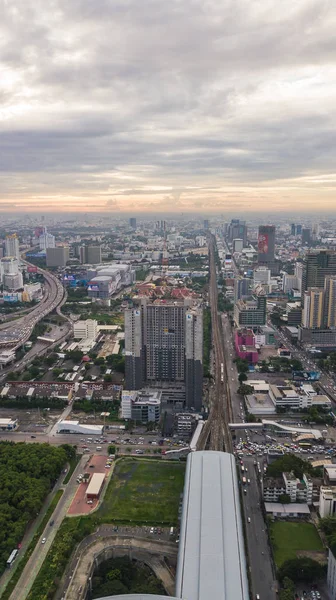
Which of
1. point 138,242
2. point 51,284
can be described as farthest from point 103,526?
point 138,242

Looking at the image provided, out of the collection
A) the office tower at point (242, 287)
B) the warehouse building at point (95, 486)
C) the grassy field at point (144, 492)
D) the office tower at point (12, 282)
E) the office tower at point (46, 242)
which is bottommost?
the grassy field at point (144, 492)

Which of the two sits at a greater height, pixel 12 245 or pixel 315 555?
pixel 12 245

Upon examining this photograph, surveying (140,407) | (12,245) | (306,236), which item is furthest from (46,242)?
(140,407)

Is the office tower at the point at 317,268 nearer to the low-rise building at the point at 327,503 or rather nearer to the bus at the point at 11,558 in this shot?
the low-rise building at the point at 327,503

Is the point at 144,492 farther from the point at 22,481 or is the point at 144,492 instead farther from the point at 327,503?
the point at 327,503

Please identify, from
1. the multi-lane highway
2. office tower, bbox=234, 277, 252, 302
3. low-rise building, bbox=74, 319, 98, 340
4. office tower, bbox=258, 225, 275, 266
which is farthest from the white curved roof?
office tower, bbox=258, 225, 275, 266

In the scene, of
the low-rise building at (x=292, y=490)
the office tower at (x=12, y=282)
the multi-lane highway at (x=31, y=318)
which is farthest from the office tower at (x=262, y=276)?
the low-rise building at (x=292, y=490)
